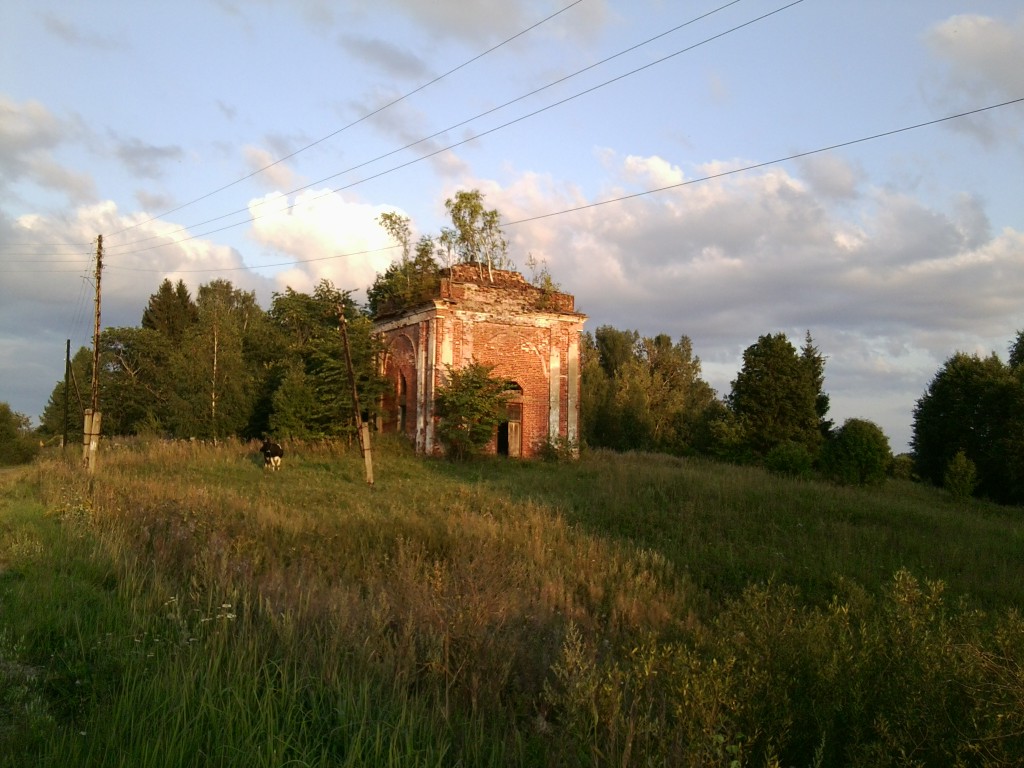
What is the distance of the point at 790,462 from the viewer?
90.9ft

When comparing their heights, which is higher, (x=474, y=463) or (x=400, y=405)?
(x=400, y=405)

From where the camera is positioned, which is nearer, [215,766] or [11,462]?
[215,766]

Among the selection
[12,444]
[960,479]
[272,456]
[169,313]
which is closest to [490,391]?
[272,456]

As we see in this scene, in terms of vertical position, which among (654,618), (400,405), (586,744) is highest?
(400,405)

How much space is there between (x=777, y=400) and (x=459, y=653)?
36702 millimetres

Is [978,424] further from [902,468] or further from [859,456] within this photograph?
[859,456]

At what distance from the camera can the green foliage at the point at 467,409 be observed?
27.0 meters

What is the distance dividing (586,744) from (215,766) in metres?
1.88

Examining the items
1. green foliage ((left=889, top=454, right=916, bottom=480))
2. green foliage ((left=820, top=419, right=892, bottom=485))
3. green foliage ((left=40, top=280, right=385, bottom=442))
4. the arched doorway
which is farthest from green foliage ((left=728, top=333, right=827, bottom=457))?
green foliage ((left=40, top=280, right=385, bottom=442))

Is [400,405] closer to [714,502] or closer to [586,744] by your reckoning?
[714,502]

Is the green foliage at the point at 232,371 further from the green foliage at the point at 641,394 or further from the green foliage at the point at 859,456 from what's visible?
the green foliage at the point at 641,394

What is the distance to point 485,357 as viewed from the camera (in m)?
28.9

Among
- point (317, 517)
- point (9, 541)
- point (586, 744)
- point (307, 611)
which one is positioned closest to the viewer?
point (586, 744)

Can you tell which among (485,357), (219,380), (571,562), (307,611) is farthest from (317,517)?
(219,380)
